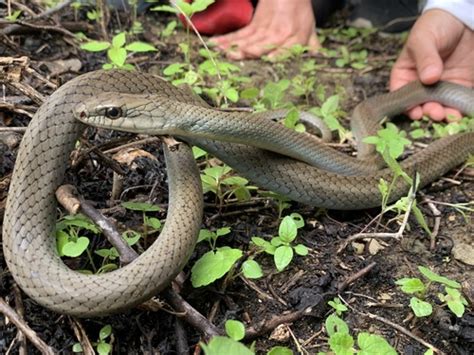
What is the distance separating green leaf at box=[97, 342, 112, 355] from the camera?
2145mm

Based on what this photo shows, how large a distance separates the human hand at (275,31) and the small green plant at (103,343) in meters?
3.47

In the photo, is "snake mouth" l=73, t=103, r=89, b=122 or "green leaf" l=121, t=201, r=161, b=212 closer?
"snake mouth" l=73, t=103, r=89, b=122

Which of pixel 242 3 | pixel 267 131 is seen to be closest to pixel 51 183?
pixel 267 131

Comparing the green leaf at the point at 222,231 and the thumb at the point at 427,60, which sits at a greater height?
the green leaf at the point at 222,231

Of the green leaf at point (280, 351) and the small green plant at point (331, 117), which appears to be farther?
the small green plant at point (331, 117)

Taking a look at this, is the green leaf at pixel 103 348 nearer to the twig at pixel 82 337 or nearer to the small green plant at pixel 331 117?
the twig at pixel 82 337

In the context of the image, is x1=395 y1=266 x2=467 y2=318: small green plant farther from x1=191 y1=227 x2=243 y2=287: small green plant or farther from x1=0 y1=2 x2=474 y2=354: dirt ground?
x1=191 y1=227 x2=243 y2=287: small green plant

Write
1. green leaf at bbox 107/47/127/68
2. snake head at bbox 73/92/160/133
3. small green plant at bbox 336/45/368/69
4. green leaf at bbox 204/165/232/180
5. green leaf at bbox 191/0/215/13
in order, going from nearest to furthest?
snake head at bbox 73/92/160/133 → green leaf at bbox 204/165/232/180 → green leaf at bbox 107/47/127/68 → green leaf at bbox 191/0/215/13 → small green plant at bbox 336/45/368/69

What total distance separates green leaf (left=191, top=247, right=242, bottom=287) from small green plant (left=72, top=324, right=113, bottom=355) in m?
0.37

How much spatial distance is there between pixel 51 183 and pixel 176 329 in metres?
0.78

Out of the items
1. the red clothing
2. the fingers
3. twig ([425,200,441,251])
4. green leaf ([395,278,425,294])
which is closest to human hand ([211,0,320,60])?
the red clothing

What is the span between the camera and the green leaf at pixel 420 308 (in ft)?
7.52

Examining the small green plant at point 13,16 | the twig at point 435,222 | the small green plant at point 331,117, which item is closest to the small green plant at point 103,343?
the twig at point 435,222

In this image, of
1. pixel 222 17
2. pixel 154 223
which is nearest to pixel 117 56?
pixel 154 223
